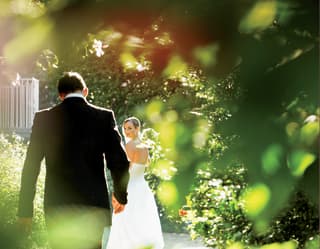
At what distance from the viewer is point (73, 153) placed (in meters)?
5.05

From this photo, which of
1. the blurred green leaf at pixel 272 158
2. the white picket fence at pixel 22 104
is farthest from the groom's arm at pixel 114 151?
the white picket fence at pixel 22 104

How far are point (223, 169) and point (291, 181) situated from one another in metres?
0.18

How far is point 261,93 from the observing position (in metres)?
1.46

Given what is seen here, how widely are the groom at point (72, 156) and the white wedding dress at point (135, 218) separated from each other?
4146mm

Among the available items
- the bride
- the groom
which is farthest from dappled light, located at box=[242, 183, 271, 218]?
the bride

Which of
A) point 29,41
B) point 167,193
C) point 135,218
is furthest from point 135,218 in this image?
point 29,41

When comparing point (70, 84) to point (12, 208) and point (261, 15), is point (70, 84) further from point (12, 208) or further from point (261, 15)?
point (261, 15)

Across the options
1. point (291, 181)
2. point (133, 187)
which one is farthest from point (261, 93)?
point (133, 187)

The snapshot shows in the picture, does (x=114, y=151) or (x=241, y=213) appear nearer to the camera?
(x=241, y=213)

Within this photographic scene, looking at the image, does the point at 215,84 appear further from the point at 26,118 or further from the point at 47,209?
the point at 26,118

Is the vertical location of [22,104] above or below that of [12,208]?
above

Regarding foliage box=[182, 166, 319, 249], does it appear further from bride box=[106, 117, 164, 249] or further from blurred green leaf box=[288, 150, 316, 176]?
bride box=[106, 117, 164, 249]

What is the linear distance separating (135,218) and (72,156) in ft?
16.2

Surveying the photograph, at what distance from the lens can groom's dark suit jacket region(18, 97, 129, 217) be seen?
5.03 m
